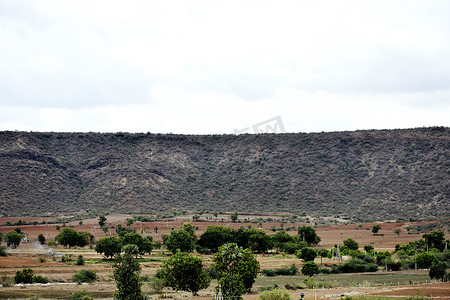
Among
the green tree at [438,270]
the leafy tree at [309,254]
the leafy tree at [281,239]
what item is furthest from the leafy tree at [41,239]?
the green tree at [438,270]

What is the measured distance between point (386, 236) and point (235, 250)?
171 feet

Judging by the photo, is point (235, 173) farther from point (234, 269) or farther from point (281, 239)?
point (234, 269)

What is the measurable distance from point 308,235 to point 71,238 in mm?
32720

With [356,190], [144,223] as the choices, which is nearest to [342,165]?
[356,190]

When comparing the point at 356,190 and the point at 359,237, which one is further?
the point at 356,190

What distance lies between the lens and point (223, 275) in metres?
44.8

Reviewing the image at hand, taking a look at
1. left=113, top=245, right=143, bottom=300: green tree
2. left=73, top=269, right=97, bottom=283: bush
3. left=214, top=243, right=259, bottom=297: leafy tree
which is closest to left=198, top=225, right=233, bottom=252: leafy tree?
left=73, top=269, right=97, bottom=283: bush

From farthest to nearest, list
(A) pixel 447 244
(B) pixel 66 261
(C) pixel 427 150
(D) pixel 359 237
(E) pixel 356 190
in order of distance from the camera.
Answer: (C) pixel 427 150
(E) pixel 356 190
(D) pixel 359 237
(A) pixel 447 244
(B) pixel 66 261

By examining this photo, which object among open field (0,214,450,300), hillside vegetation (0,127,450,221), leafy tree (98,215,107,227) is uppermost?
hillside vegetation (0,127,450,221)

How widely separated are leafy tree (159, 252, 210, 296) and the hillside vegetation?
6794 cm

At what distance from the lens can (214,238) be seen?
7900 centimetres

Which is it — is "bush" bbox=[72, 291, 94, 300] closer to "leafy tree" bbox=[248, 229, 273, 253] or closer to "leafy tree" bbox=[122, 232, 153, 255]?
"leafy tree" bbox=[122, 232, 153, 255]

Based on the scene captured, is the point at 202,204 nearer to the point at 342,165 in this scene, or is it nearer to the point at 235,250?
the point at 342,165

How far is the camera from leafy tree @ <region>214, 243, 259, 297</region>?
4308 centimetres
